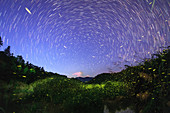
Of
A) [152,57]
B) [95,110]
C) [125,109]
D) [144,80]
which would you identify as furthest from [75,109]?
[152,57]

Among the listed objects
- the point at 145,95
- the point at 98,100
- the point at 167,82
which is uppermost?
the point at 167,82

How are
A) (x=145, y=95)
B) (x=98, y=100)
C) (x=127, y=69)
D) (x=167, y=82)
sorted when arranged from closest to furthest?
1. (x=167, y=82)
2. (x=145, y=95)
3. (x=98, y=100)
4. (x=127, y=69)

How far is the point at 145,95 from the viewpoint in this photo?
4.47 meters

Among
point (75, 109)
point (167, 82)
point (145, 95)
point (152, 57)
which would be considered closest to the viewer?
point (167, 82)

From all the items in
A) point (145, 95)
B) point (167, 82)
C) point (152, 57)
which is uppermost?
point (152, 57)

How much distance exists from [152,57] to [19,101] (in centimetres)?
731

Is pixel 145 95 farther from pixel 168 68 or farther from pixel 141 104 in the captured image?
pixel 168 68

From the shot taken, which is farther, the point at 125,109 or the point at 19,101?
the point at 19,101

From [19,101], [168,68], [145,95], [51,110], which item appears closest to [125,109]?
[145,95]

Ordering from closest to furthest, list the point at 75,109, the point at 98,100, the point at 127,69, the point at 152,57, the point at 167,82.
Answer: the point at 167,82
the point at 75,109
the point at 152,57
the point at 98,100
the point at 127,69

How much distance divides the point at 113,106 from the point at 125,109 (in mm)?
543

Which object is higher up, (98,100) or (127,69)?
(127,69)

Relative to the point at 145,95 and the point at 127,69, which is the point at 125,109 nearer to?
the point at 145,95

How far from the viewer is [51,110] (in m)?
5.21
